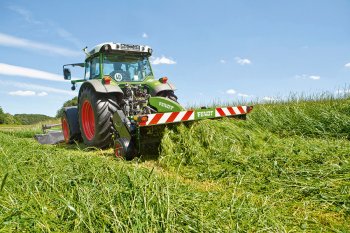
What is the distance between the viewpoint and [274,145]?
396 centimetres

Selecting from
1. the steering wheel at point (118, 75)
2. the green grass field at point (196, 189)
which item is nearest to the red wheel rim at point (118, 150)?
the green grass field at point (196, 189)

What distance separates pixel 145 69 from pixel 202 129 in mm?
2903

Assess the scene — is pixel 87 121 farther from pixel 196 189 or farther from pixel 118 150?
pixel 196 189

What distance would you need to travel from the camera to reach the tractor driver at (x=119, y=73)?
6.08m

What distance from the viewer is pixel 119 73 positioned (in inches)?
241

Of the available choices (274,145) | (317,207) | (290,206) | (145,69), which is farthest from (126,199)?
(145,69)

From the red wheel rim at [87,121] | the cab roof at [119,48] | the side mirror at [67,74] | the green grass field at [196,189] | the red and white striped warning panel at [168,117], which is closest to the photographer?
the green grass field at [196,189]

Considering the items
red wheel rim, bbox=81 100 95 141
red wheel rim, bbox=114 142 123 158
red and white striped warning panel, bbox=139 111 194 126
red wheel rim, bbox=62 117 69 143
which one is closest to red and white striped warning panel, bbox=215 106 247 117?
red and white striped warning panel, bbox=139 111 194 126

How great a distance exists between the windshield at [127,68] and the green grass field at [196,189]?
246 centimetres

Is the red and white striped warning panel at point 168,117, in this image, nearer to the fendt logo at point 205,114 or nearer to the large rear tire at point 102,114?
the fendt logo at point 205,114

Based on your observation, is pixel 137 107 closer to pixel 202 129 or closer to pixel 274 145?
pixel 202 129

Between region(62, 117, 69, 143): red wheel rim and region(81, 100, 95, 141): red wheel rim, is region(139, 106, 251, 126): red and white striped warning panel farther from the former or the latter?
region(62, 117, 69, 143): red wheel rim

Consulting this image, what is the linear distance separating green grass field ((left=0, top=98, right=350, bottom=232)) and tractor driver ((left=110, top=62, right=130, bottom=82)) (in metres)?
2.40

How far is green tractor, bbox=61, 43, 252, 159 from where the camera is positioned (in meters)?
4.30
